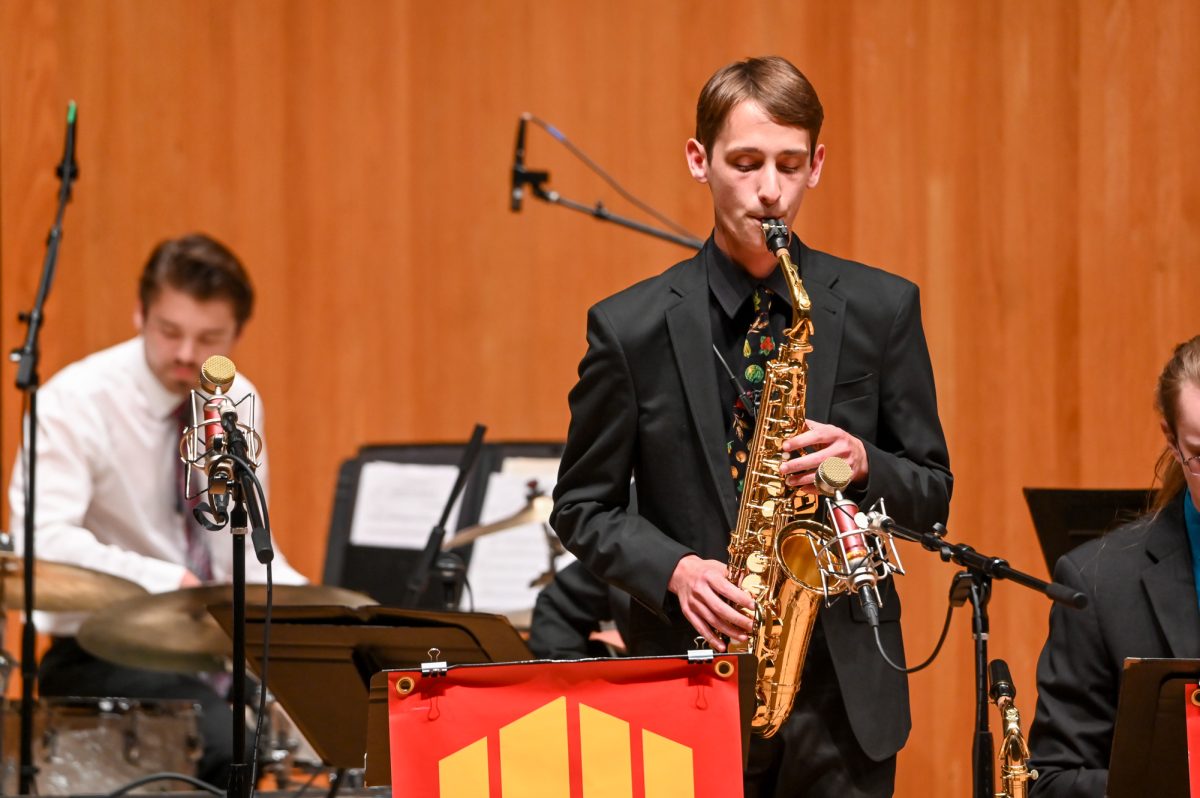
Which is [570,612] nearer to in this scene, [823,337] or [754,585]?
[754,585]

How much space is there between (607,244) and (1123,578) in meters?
3.60

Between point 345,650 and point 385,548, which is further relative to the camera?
point 385,548

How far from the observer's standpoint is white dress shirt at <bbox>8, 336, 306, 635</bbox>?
15.0 feet

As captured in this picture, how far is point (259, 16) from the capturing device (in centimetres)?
612

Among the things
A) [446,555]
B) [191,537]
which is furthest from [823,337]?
[191,537]

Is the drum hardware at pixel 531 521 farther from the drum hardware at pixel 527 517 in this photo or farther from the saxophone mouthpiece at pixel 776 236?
the saxophone mouthpiece at pixel 776 236

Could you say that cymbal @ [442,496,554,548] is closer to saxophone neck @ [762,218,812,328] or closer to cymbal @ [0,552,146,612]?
cymbal @ [0,552,146,612]

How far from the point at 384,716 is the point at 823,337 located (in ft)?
2.90

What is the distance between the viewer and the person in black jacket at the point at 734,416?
7.80 feet

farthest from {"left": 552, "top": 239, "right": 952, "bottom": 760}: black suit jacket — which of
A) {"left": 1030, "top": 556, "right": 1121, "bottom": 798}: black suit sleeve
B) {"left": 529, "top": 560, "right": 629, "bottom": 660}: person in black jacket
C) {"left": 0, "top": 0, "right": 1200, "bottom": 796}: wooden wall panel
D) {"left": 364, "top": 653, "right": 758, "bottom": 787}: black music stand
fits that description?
{"left": 0, "top": 0, "right": 1200, "bottom": 796}: wooden wall panel

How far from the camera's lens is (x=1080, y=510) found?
9.46 ft

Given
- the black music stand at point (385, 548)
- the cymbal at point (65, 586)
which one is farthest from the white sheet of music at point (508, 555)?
the cymbal at point (65, 586)

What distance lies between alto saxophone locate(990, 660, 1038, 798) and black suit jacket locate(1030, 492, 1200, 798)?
14cm

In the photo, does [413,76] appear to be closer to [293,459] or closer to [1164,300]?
[293,459]
